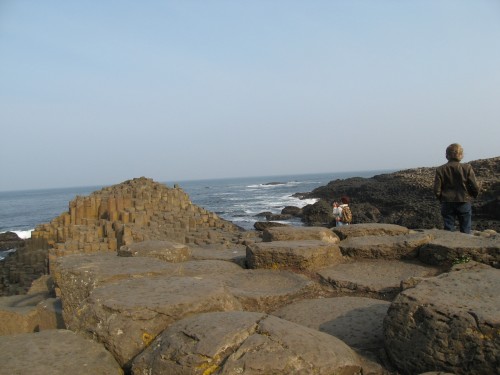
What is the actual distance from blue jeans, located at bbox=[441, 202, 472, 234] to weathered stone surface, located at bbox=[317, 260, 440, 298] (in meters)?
2.13

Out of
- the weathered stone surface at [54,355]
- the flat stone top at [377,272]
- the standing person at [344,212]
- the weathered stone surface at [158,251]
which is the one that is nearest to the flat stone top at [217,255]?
the weathered stone surface at [158,251]

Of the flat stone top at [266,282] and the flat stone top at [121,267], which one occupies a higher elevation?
the flat stone top at [121,267]

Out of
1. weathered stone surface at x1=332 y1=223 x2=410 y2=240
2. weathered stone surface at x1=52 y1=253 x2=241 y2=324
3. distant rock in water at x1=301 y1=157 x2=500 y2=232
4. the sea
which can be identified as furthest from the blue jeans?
the sea

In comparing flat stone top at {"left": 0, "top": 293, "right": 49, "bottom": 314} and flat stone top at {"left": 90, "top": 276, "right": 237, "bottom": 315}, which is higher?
flat stone top at {"left": 90, "top": 276, "right": 237, "bottom": 315}

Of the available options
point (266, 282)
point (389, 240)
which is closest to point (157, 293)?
point (266, 282)

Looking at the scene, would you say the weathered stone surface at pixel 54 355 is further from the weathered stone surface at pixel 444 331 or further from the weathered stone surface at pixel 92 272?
the weathered stone surface at pixel 444 331

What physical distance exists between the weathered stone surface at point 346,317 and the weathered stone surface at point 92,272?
1.09 m

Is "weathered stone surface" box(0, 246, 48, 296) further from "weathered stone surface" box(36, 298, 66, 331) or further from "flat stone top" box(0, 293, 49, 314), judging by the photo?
"weathered stone surface" box(36, 298, 66, 331)

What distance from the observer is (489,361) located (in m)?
1.87

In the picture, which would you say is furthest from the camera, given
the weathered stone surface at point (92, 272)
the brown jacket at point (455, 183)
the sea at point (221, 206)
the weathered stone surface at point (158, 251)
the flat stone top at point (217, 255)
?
the sea at point (221, 206)

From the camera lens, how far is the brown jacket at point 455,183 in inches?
226

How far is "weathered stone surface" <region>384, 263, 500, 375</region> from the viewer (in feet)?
6.26

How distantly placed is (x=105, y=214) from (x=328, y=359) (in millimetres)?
11400

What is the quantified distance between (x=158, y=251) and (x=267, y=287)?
4.27 ft
